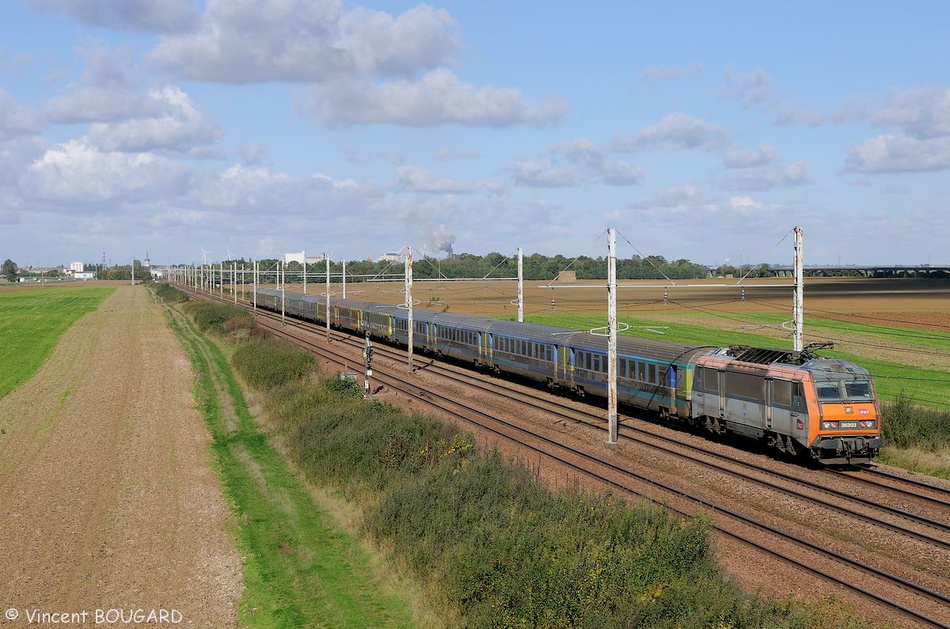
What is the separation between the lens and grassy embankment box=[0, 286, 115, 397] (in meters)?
54.2

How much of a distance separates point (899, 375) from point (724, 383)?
25.3 m

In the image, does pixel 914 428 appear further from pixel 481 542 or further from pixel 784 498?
pixel 481 542

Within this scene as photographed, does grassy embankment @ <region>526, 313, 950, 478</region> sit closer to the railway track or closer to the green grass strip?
the railway track

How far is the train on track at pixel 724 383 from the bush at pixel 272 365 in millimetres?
10738

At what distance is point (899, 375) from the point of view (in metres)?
46.8

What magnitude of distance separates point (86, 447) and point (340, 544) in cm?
1536

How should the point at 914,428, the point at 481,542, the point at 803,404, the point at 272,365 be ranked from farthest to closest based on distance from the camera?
the point at 272,365
the point at 914,428
the point at 803,404
the point at 481,542

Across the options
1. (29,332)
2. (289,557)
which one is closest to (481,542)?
(289,557)

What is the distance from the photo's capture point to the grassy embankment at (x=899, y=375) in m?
26.6

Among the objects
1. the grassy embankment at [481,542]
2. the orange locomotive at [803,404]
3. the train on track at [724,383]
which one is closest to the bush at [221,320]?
the train on track at [724,383]

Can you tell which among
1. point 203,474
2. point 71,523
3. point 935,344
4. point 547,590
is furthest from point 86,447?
point 935,344

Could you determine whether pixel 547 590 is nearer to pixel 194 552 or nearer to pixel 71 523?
pixel 194 552

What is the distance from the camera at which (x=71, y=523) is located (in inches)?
835

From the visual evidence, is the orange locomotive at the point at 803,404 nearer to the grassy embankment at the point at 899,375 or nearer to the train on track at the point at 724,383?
the train on track at the point at 724,383
